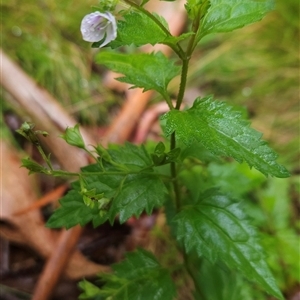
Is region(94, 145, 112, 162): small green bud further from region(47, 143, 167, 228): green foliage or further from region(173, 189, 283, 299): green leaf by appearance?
region(173, 189, 283, 299): green leaf

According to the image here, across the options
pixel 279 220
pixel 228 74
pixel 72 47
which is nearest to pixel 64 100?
pixel 72 47

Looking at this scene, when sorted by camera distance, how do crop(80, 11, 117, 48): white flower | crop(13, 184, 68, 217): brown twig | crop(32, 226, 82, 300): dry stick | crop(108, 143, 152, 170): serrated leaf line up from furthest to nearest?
crop(13, 184, 68, 217): brown twig
crop(32, 226, 82, 300): dry stick
crop(108, 143, 152, 170): serrated leaf
crop(80, 11, 117, 48): white flower

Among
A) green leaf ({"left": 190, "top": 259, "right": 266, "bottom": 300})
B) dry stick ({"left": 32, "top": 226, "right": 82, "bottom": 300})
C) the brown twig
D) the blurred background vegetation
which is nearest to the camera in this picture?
green leaf ({"left": 190, "top": 259, "right": 266, "bottom": 300})

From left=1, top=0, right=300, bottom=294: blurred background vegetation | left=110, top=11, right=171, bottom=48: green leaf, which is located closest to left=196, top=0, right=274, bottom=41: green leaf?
left=110, top=11, right=171, bottom=48: green leaf

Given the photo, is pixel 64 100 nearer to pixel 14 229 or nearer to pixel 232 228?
pixel 14 229

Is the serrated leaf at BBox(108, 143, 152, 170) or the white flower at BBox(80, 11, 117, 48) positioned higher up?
the white flower at BBox(80, 11, 117, 48)

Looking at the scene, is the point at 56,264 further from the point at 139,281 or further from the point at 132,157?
the point at 132,157
